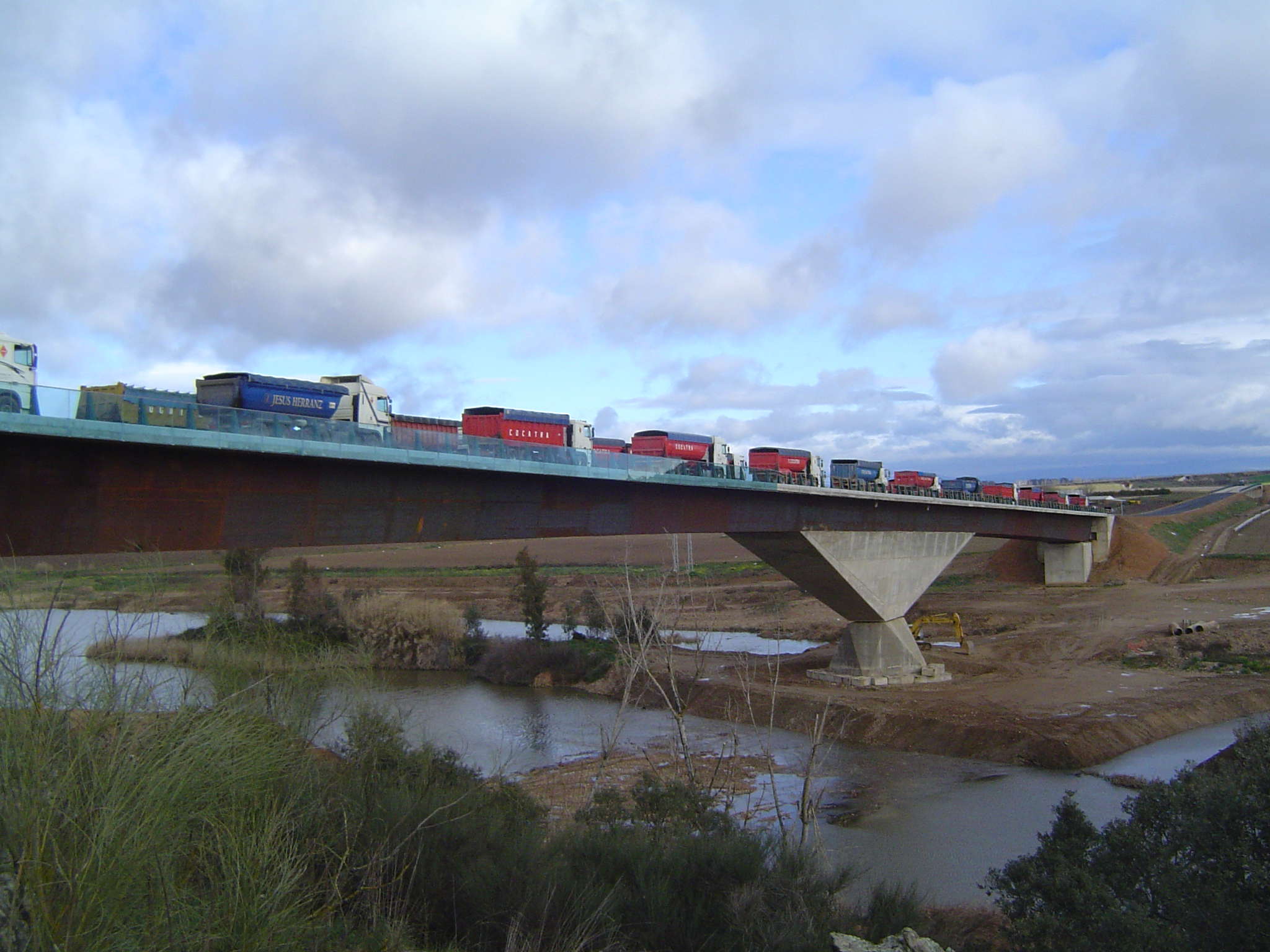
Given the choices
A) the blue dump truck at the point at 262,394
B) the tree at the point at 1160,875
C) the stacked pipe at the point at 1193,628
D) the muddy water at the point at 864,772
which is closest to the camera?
the tree at the point at 1160,875

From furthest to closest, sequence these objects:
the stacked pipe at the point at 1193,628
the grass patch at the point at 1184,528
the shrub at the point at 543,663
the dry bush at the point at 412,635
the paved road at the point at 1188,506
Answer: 1. the paved road at the point at 1188,506
2. the grass patch at the point at 1184,528
3. the dry bush at the point at 412,635
4. the shrub at the point at 543,663
5. the stacked pipe at the point at 1193,628

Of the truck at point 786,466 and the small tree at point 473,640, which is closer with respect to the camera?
the truck at point 786,466

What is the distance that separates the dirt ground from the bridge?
1.19 meters

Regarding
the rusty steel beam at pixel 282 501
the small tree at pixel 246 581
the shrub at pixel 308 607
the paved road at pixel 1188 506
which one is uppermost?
the paved road at pixel 1188 506

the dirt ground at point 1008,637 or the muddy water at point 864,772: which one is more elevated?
the dirt ground at point 1008,637

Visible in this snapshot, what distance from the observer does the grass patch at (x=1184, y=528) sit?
85938mm

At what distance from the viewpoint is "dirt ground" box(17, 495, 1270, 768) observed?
31438mm

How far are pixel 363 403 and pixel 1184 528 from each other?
97.5 meters

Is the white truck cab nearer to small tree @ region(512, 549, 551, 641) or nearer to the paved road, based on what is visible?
small tree @ region(512, 549, 551, 641)

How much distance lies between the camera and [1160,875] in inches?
490

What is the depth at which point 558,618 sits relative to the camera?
70750 mm

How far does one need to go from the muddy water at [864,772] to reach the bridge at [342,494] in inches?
83.0

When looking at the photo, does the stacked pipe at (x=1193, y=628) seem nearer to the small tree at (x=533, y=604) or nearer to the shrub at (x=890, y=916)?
the small tree at (x=533, y=604)

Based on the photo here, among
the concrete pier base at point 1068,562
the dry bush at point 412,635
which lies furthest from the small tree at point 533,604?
the concrete pier base at point 1068,562
